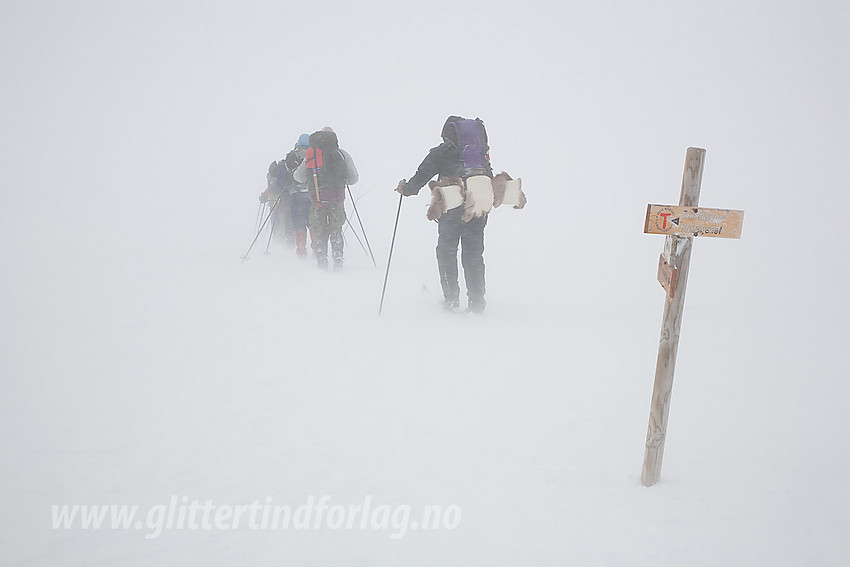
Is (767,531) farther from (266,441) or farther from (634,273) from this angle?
(634,273)

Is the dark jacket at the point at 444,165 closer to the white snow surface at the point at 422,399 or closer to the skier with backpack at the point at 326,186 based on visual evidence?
the white snow surface at the point at 422,399

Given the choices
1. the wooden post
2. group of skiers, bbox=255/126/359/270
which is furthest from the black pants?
the wooden post

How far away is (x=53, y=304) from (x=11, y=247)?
5.03 meters

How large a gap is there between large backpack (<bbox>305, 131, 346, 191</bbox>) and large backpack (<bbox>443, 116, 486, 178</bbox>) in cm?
294

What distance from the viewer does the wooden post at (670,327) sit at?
2.29 metres

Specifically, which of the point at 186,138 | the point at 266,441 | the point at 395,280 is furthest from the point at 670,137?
the point at 186,138

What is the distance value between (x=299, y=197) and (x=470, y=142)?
15.7ft

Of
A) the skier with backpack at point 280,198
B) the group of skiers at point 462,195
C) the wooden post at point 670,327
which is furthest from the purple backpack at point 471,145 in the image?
the skier with backpack at point 280,198

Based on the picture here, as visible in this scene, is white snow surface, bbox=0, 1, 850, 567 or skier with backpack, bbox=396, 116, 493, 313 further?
skier with backpack, bbox=396, 116, 493, 313

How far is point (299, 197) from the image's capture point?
927 cm

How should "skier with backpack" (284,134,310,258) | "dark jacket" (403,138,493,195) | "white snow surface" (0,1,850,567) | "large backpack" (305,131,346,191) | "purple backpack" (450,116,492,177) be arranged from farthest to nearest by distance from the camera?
"skier with backpack" (284,134,310,258) → "large backpack" (305,131,346,191) → "dark jacket" (403,138,493,195) → "purple backpack" (450,116,492,177) → "white snow surface" (0,1,850,567)

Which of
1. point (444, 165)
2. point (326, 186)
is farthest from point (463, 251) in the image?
point (326, 186)

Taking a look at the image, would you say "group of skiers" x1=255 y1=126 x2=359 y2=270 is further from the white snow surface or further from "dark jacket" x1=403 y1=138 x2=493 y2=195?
"dark jacket" x1=403 y1=138 x2=493 y2=195

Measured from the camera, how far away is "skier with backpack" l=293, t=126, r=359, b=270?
7891 millimetres
